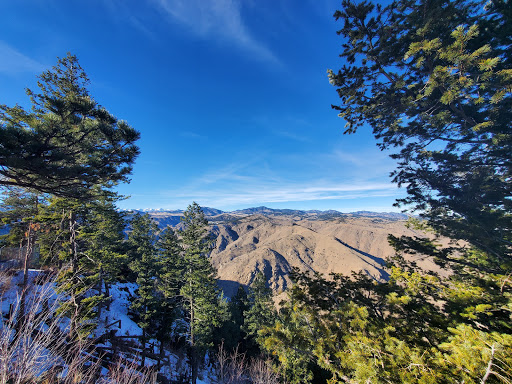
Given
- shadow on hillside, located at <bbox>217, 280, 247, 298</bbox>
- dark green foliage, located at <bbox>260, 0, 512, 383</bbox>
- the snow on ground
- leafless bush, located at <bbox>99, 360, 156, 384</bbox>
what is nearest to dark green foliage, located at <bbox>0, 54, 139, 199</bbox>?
leafless bush, located at <bbox>99, 360, 156, 384</bbox>

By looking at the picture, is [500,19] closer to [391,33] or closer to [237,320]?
[391,33]

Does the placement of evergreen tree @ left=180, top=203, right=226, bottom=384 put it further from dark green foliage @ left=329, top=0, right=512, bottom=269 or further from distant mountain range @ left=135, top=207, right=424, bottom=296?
distant mountain range @ left=135, top=207, right=424, bottom=296

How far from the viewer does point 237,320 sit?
26.6m

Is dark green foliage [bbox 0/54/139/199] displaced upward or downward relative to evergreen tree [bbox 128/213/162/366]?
upward

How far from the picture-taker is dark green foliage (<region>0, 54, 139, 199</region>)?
529cm

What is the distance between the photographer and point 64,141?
19.8 feet

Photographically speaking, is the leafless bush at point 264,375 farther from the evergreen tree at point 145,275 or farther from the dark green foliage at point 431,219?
the evergreen tree at point 145,275

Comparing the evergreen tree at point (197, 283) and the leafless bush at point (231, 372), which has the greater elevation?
the evergreen tree at point (197, 283)

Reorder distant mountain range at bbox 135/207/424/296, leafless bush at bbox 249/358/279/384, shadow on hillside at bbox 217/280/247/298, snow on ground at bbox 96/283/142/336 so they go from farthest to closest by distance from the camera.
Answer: distant mountain range at bbox 135/207/424/296 < shadow on hillside at bbox 217/280/247/298 < snow on ground at bbox 96/283/142/336 < leafless bush at bbox 249/358/279/384

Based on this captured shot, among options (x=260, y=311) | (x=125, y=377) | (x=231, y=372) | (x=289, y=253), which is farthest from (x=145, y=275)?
(x=289, y=253)

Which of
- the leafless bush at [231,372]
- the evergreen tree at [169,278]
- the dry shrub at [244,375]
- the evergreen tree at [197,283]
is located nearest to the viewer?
the dry shrub at [244,375]

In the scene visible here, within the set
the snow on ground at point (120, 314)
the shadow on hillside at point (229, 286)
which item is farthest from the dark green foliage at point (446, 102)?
the shadow on hillside at point (229, 286)

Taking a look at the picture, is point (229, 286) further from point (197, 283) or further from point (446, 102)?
point (446, 102)

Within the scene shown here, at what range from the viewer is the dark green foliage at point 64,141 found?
208 inches
